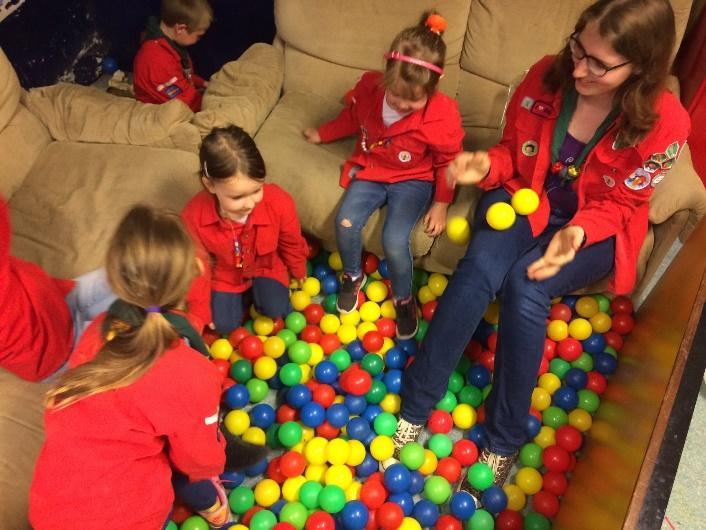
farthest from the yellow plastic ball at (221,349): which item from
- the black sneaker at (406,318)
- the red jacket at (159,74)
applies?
the red jacket at (159,74)

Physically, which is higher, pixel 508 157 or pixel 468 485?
pixel 508 157

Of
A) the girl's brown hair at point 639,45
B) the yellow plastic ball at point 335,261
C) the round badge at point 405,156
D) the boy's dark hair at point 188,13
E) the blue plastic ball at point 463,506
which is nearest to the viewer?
the girl's brown hair at point 639,45

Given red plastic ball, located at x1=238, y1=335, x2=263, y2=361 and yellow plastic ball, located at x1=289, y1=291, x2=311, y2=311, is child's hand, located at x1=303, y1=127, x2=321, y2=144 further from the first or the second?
red plastic ball, located at x1=238, y1=335, x2=263, y2=361

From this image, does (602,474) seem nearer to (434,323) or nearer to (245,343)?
(434,323)

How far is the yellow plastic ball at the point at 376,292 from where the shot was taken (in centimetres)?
234

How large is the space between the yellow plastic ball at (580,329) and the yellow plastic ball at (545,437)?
40 cm

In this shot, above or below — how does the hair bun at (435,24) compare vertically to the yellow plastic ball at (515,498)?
above

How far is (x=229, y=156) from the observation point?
1703mm

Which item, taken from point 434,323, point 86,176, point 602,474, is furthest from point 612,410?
point 86,176

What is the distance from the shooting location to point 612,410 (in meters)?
1.87

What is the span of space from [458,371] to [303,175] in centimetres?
89

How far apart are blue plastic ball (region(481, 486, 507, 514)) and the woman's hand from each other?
64 centimetres

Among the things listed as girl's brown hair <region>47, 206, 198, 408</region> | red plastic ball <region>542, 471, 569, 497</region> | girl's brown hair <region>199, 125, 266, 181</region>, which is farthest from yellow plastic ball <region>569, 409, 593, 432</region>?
girl's brown hair <region>47, 206, 198, 408</region>

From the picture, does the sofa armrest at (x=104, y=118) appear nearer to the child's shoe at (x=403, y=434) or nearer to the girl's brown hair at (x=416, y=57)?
the girl's brown hair at (x=416, y=57)
